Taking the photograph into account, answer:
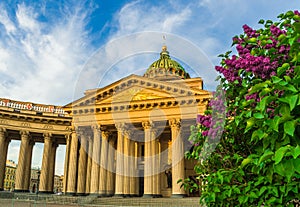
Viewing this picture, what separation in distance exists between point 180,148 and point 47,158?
19.2 metres

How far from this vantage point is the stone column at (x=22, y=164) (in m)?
40.0

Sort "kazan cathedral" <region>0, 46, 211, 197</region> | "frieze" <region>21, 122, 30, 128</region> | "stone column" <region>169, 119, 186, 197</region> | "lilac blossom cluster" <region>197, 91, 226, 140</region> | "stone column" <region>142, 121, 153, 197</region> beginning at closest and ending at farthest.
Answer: "lilac blossom cluster" <region>197, 91, 226, 140</region> → "stone column" <region>169, 119, 186, 197</region> → "stone column" <region>142, 121, 153, 197</region> → "kazan cathedral" <region>0, 46, 211, 197</region> → "frieze" <region>21, 122, 30, 128</region>

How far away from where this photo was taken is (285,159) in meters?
4.00

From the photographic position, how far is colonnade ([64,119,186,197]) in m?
33.9

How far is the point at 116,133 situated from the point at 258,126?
36.3 m

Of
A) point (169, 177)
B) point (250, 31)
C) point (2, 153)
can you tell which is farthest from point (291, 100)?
point (2, 153)

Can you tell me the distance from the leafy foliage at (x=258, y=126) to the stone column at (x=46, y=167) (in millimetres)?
35347

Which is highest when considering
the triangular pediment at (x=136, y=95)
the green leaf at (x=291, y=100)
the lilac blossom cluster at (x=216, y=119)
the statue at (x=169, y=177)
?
the triangular pediment at (x=136, y=95)

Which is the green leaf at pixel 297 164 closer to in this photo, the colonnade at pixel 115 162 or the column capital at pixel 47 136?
the colonnade at pixel 115 162

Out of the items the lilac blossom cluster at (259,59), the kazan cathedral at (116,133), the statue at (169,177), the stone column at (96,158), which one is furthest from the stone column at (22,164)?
the lilac blossom cluster at (259,59)

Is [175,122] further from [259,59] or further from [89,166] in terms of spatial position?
Answer: [259,59]

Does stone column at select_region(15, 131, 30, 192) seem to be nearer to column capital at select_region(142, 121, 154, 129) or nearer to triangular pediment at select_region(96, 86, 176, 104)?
triangular pediment at select_region(96, 86, 176, 104)

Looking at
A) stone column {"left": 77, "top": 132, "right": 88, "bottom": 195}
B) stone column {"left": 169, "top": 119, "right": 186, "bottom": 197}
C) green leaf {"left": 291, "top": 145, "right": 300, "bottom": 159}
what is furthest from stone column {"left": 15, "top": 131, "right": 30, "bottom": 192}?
green leaf {"left": 291, "top": 145, "right": 300, "bottom": 159}

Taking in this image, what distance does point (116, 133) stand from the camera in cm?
4053
